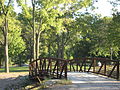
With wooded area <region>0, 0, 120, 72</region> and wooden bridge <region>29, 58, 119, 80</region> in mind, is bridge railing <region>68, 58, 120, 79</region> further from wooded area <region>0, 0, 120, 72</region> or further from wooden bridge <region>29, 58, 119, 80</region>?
wooded area <region>0, 0, 120, 72</region>

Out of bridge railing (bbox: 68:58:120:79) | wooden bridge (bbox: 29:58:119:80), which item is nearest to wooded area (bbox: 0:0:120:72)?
bridge railing (bbox: 68:58:120:79)

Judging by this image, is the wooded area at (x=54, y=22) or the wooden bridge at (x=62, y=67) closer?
the wooden bridge at (x=62, y=67)

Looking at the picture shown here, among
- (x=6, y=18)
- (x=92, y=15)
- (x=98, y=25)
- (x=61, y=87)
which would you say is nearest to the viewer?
(x=61, y=87)

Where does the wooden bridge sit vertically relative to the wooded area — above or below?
below

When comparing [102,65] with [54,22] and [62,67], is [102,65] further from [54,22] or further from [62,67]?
[54,22]

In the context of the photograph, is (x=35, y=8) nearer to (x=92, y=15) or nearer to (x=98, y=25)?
(x=92, y=15)

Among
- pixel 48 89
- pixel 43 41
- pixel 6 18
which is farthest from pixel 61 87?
pixel 43 41

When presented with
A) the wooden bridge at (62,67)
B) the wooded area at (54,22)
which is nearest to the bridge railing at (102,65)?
the wooden bridge at (62,67)

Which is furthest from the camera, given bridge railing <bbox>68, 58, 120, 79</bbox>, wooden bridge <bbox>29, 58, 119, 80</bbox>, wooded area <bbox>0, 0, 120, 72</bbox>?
wooded area <bbox>0, 0, 120, 72</bbox>

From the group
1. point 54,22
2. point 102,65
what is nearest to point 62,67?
point 102,65

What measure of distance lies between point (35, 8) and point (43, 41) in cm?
2384

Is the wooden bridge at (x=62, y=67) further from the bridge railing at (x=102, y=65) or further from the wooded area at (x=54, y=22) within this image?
the wooded area at (x=54, y=22)

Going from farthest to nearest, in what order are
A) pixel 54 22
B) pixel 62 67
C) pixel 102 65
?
pixel 54 22
pixel 102 65
pixel 62 67

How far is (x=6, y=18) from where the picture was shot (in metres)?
21.6
